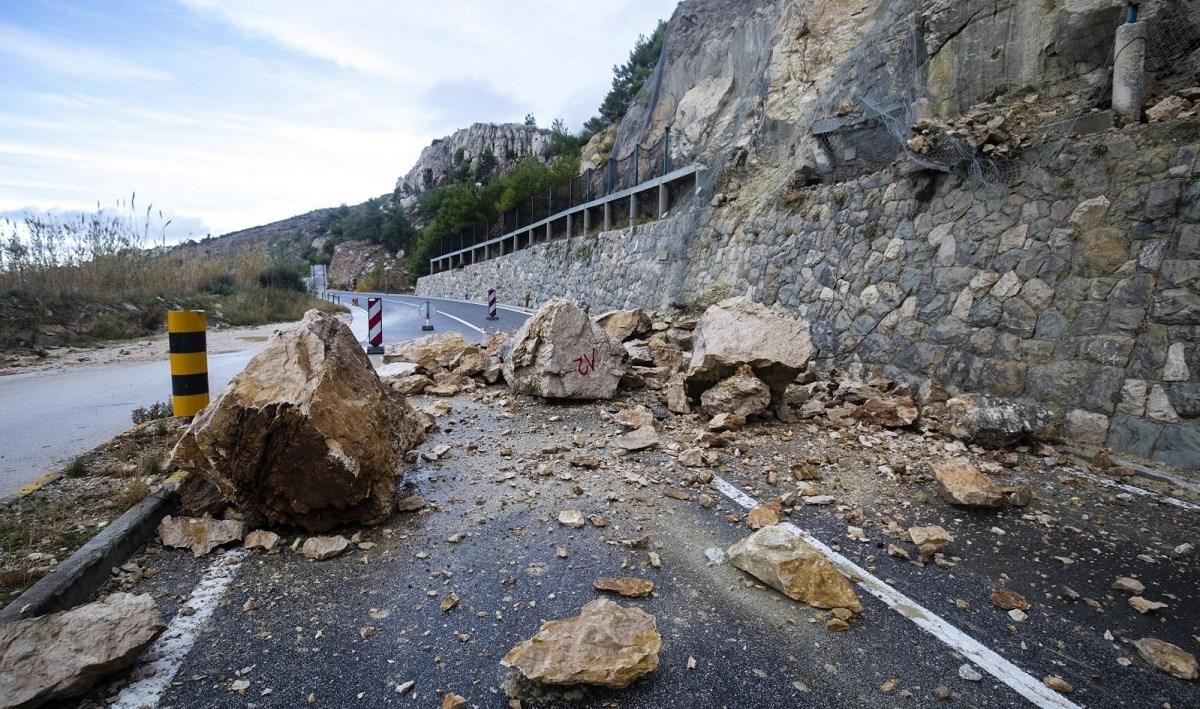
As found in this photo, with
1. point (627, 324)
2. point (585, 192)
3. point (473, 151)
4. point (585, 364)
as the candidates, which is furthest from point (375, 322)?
point (473, 151)

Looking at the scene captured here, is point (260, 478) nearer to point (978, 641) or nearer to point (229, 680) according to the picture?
point (229, 680)

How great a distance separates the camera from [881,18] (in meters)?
10.7

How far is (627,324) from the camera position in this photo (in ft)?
31.6

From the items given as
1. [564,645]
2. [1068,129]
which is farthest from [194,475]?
[1068,129]

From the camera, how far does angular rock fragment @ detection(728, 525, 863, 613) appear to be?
2.67m

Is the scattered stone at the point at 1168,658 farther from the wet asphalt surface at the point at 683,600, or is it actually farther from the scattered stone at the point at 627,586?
the scattered stone at the point at 627,586

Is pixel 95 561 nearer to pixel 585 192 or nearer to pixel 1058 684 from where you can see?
pixel 1058 684

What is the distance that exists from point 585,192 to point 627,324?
16.5m

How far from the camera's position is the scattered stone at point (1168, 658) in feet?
7.31

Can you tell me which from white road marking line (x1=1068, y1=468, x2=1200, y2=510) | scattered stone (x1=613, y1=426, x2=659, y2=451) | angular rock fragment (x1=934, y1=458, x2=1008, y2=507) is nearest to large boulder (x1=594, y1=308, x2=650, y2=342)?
scattered stone (x1=613, y1=426, x2=659, y2=451)

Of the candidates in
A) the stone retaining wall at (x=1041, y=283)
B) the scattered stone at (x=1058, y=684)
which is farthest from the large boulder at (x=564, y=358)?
the scattered stone at (x=1058, y=684)

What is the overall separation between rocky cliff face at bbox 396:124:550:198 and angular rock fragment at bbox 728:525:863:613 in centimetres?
5668

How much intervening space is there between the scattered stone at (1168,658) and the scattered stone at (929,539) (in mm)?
883

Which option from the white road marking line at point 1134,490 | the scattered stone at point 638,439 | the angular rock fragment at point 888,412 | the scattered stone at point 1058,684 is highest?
the angular rock fragment at point 888,412
